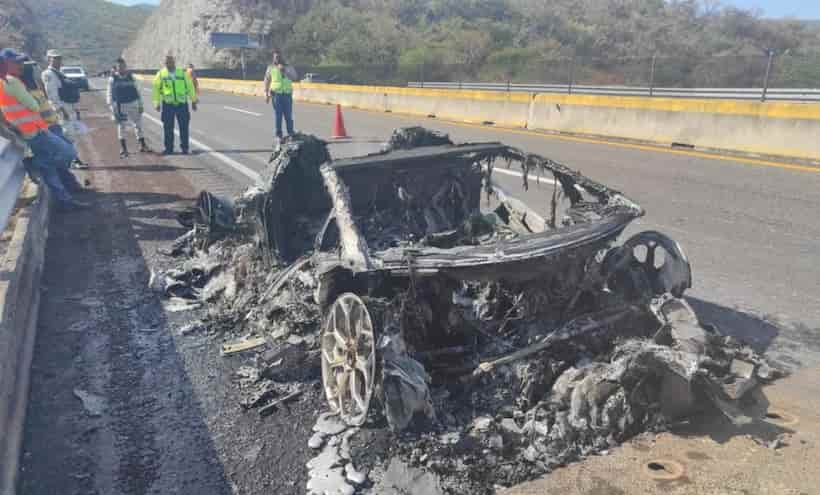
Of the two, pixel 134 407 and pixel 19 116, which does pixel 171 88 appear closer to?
pixel 19 116

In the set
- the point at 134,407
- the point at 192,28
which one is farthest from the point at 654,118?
the point at 192,28

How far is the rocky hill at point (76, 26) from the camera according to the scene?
67.3 m

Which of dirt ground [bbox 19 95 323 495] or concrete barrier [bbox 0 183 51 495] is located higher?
concrete barrier [bbox 0 183 51 495]

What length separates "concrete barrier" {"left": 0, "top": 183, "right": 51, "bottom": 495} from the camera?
3.06 metres

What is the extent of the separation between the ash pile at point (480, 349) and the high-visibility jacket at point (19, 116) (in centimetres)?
514

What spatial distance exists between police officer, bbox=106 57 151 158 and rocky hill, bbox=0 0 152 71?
5726 centimetres

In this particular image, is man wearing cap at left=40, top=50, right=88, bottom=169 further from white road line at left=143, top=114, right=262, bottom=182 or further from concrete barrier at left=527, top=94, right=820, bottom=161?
concrete barrier at left=527, top=94, right=820, bottom=161

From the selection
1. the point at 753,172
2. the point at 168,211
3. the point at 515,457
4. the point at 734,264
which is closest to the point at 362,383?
the point at 515,457

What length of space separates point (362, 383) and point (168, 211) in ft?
19.6

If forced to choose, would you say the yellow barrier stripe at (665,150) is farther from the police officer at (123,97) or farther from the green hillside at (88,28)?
the green hillside at (88,28)

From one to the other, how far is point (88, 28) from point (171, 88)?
118774 millimetres

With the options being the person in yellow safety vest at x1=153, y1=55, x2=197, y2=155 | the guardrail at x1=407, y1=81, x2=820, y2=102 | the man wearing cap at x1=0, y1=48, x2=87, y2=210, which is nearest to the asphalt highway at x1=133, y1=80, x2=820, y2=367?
the person in yellow safety vest at x1=153, y1=55, x2=197, y2=155

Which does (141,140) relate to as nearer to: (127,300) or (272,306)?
(127,300)

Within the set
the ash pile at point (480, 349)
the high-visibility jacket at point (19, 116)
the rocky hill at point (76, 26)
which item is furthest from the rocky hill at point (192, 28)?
the ash pile at point (480, 349)
